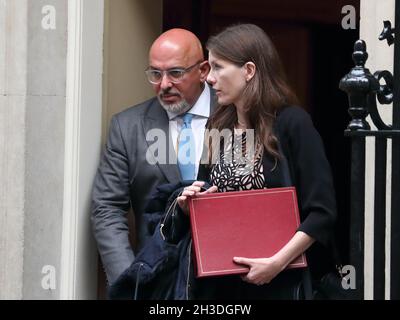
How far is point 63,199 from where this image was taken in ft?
19.1

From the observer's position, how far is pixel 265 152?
479 centimetres

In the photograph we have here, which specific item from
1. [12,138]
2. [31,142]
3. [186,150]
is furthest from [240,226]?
[12,138]

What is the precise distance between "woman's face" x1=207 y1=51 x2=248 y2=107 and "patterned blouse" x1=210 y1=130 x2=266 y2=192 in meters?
0.18

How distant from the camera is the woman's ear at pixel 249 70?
192 inches

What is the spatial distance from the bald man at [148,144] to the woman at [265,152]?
491mm

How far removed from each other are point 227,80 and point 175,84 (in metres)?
0.59

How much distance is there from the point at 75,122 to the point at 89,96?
0.63ft

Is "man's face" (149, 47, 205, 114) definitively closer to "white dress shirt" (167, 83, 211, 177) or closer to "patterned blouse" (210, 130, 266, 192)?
"white dress shirt" (167, 83, 211, 177)

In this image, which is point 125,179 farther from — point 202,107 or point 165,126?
point 202,107

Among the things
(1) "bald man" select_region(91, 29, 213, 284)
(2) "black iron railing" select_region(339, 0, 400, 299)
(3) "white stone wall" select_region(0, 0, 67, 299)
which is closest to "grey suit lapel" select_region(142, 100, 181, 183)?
(1) "bald man" select_region(91, 29, 213, 284)

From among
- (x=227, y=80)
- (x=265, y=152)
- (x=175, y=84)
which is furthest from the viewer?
(x=175, y=84)
